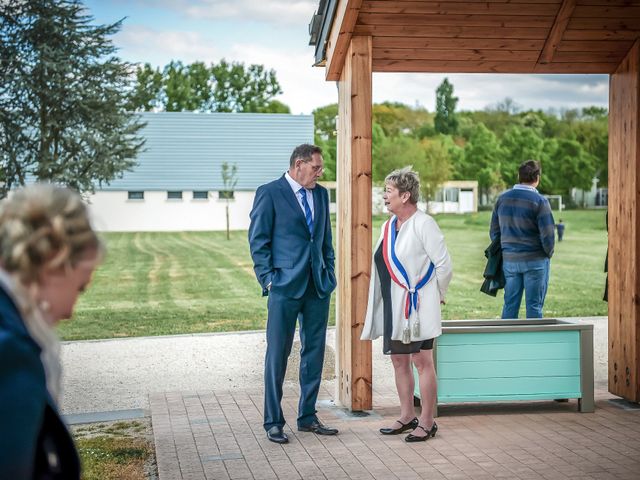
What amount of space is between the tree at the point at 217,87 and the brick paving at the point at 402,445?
58901mm

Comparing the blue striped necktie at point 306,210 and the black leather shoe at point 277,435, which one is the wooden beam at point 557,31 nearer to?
the blue striped necktie at point 306,210

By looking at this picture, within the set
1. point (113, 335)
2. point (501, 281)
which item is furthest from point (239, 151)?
point (501, 281)

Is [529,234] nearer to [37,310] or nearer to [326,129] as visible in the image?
[37,310]

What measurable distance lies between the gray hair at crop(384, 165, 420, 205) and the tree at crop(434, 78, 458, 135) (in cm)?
7554


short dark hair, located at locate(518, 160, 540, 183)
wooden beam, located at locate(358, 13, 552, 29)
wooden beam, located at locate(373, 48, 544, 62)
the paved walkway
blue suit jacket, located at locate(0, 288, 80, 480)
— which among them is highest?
wooden beam, located at locate(358, 13, 552, 29)

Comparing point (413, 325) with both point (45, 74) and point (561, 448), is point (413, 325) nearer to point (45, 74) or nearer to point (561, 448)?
point (561, 448)

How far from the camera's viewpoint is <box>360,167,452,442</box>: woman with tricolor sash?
637 cm

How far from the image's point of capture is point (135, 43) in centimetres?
7631

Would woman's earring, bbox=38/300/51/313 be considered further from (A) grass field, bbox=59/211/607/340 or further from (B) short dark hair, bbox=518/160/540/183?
(A) grass field, bbox=59/211/607/340

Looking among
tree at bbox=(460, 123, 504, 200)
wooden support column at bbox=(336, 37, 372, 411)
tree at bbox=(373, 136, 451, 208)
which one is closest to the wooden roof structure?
wooden support column at bbox=(336, 37, 372, 411)

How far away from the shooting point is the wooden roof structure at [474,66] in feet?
23.9

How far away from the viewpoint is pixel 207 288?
898 inches

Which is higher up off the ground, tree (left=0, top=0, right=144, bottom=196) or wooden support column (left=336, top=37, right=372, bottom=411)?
tree (left=0, top=0, right=144, bottom=196)

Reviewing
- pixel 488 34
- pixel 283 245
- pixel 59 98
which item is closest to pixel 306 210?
pixel 283 245
